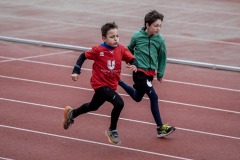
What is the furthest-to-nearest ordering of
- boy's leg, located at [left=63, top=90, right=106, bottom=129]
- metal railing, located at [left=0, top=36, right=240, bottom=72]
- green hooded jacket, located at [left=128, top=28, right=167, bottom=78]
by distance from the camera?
metal railing, located at [left=0, top=36, right=240, bottom=72], green hooded jacket, located at [left=128, top=28, right=167, bottom=78], boy's leg, located at [left=63, top=90, right=106, bottom=129]

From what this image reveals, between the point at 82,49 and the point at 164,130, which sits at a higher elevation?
the point at 164,130

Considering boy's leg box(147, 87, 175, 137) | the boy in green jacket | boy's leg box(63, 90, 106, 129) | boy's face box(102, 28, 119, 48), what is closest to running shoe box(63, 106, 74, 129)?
boy's leg box(63, 90, 106, 129)

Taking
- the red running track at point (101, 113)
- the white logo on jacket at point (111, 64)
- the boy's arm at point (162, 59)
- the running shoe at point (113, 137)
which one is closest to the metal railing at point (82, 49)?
the red running track at point (101, 113)

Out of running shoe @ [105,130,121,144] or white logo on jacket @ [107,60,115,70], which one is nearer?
white logo on jacket @ [107,60,115,70]

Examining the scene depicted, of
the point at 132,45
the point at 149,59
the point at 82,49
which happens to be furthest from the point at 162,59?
the point at 82,49

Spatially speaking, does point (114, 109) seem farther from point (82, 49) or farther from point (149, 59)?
point (82, 49)

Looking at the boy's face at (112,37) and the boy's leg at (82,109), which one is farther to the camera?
the boy's leg at (82,109)

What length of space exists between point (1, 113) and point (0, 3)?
484 inches

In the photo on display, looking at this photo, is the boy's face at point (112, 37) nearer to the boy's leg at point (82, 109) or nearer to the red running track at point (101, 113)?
the boy's leg at point (82, 109)

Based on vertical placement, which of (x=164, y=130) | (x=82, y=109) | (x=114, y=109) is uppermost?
(x=114, y=109)

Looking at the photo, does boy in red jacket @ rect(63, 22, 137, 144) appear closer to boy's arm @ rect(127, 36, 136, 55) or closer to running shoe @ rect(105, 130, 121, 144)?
running shoe @ rect(105, 130, 121, 144)

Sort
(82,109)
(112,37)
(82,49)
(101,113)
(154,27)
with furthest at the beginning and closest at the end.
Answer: (82,49)
(101,113)
(82,109)
(154,27)
(112,37)

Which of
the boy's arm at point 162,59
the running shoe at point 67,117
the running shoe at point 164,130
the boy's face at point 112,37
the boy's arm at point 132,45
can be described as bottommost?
the running shoe at point 164,130

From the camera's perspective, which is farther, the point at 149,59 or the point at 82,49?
the point at 82,49
